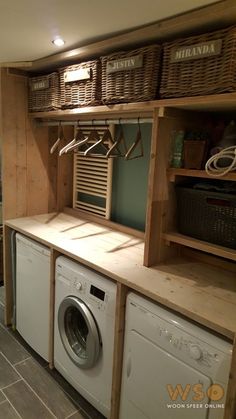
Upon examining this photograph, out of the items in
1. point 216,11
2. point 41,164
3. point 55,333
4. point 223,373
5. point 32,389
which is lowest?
point 32,389

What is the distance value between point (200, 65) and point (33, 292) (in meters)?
1.88

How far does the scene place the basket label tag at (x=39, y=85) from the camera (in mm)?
2139

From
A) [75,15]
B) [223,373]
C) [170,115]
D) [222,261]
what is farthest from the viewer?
[222,261]

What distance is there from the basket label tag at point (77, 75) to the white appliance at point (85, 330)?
3.82 ft

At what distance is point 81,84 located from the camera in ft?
6.15

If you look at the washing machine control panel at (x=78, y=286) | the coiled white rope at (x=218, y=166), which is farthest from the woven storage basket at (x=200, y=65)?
the washing machine control panel at (x=78, y=286)

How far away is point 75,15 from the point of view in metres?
1.37

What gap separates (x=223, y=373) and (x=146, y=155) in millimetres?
1495

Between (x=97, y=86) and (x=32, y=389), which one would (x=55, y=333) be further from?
(x=97, y=86)

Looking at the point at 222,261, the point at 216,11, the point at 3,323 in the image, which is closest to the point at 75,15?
the point at 216,11

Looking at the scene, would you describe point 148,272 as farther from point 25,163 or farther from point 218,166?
point 25,163

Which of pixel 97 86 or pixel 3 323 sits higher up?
pixel 97 86

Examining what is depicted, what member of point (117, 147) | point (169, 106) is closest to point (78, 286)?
point (117, 147)

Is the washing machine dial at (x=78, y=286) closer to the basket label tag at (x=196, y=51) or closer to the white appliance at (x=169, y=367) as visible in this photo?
the white appliance at (x=169, y=367)
